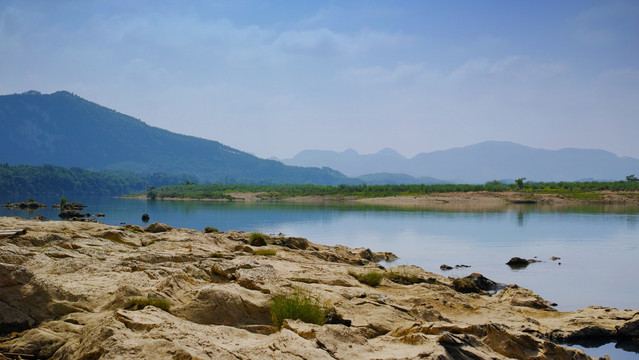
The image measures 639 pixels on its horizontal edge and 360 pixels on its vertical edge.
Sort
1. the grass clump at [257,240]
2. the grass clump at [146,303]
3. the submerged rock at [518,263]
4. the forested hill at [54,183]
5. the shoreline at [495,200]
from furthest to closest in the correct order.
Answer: the forested hill at [54,183] < the shoreline at [495,200] < the submerged rock at [518,263] < the grass clump at [257,240] < the grass clump at [146,303]

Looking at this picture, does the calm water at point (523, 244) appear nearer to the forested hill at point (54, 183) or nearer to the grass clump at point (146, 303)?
the grass clump at point (146, 303)

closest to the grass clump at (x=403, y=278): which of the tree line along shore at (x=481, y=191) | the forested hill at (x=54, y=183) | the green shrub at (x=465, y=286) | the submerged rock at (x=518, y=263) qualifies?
the green shrub at (x=465, y=286)

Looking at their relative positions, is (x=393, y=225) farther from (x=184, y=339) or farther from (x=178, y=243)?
(x=184, y=339)

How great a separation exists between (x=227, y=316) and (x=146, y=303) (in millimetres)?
1512

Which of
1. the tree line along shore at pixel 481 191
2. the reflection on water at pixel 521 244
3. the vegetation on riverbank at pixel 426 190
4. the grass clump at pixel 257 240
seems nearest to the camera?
the reflection on water at pixel 521 244

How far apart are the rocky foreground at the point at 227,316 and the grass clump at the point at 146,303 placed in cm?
13

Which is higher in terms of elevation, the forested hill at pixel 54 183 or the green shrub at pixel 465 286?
the forested hill at pixel 54 183

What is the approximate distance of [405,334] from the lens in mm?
9461

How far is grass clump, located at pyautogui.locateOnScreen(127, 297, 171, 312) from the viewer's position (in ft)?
30.7

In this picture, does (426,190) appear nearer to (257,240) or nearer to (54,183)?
(257,240)

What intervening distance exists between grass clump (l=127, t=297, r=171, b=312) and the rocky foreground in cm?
13

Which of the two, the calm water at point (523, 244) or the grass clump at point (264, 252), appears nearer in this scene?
the grass clump at point (264, 252)

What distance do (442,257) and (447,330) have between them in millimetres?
21931

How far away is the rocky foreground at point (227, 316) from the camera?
7781 millimetres
